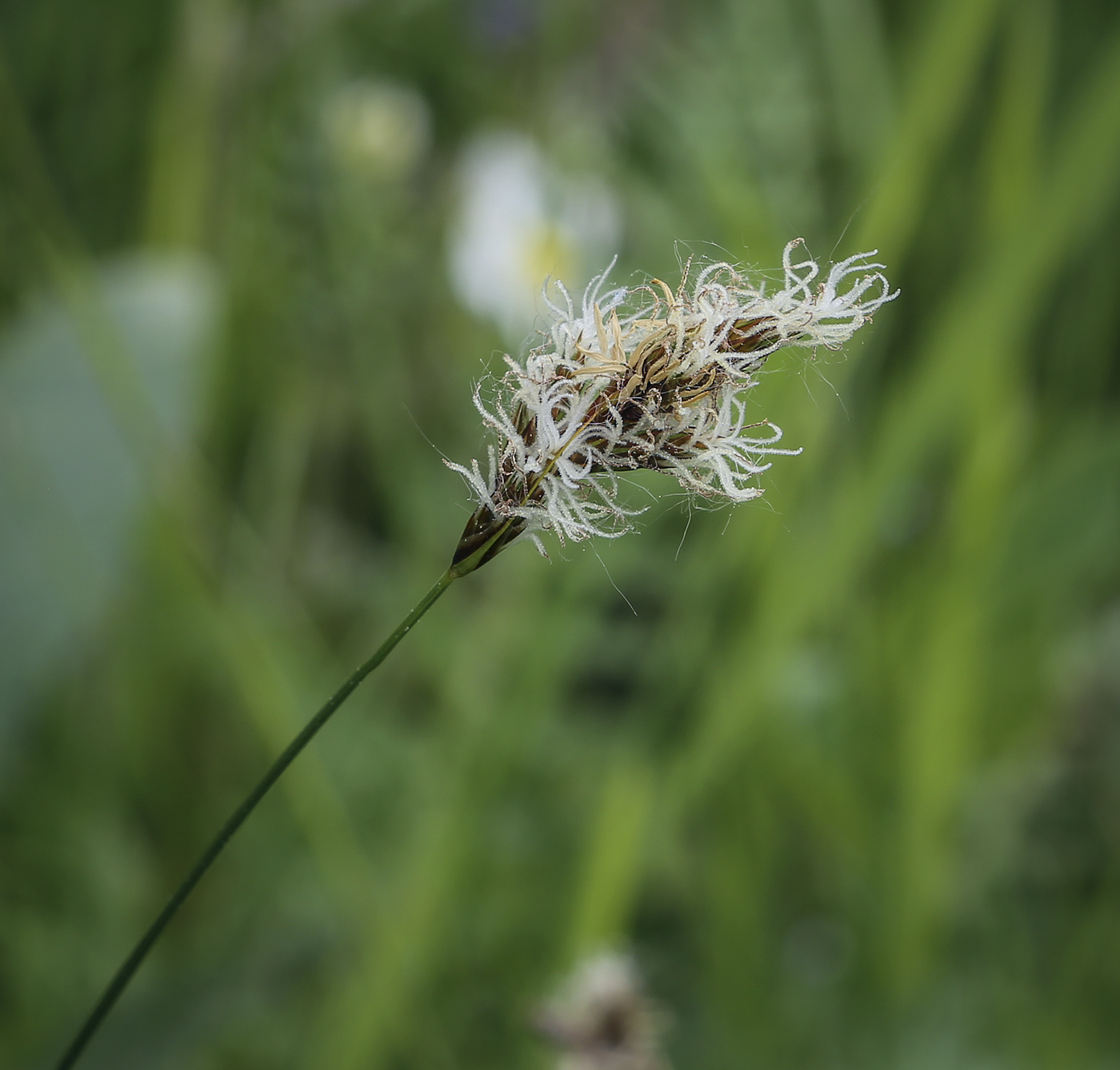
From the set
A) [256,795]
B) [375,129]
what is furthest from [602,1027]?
[375,129]

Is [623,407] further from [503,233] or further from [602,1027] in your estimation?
[503,233]

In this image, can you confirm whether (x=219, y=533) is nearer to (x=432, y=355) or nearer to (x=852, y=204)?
(x=432, y=355)

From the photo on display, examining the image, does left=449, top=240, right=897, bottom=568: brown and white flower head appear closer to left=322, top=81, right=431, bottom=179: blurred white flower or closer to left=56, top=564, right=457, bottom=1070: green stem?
left=56, top=564, right=457, bottom=1070: green stem

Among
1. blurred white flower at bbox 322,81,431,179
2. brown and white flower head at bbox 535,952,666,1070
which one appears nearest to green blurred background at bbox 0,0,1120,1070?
blurred white flower at bbox 322,81,431,179

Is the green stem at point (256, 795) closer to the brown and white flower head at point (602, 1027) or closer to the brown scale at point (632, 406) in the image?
the brown scale at point (632, 406)

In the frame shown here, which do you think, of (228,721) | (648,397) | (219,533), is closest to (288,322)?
(219,533)

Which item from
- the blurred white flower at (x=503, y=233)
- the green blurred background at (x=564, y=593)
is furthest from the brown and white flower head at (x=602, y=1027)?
the blurred white flower at (x=503, y=233)
